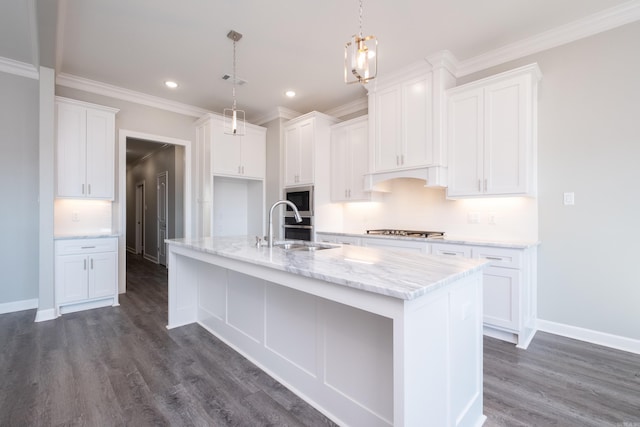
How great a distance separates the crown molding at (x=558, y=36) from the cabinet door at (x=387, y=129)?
0.78 meters

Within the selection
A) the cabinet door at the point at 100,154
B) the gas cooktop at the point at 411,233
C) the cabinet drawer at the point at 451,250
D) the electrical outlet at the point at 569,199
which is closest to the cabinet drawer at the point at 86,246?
the cabinet door at the point at 100,154

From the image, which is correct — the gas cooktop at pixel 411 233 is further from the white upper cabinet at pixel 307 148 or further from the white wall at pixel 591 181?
the white upper cabinet at pixel 307 148

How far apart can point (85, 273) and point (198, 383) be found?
96.6 inches

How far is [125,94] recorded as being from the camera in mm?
4074

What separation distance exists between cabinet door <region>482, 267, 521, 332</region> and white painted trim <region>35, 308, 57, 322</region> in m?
4.42

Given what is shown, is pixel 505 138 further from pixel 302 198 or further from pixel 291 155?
pixel 291 155

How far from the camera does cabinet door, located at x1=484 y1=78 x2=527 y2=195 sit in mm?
2752

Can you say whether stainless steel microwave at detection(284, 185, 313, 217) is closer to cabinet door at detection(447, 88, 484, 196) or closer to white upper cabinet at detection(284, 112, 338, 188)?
white upper cabinet at detection(284, 112, 338, 188)

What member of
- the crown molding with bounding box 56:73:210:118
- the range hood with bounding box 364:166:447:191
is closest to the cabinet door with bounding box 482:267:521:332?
the range hood with bounding box 364:166:447:191

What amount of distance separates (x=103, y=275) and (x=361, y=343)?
351 cm

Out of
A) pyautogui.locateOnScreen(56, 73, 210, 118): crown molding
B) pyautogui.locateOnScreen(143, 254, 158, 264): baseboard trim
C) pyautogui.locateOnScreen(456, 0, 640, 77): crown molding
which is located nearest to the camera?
pyautogui.locateOnScreen(456, 0, 640, 77): crown molding

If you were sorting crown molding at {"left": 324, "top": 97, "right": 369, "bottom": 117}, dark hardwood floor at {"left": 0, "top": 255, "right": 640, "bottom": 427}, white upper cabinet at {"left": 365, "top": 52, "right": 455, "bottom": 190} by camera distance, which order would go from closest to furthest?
dark hardwood floor at {"left": 0, "top": 255, "right": 640, "bottom": 427}
white upper cabinet at {"left": 365, "top": 52, "right": 455, "bottom": 190}
crown molding at {"left": 324, "top": 97, "right": 369, "bottom": 117}

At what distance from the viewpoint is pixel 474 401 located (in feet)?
5.25

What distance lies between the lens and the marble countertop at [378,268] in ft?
3.72
